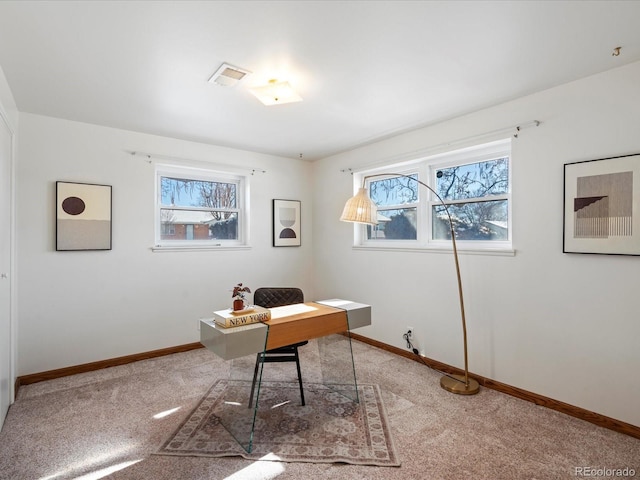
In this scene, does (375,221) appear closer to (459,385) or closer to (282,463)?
(459,385)

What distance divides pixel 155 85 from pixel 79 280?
6.58ft

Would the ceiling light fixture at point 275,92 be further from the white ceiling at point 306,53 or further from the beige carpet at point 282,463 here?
the beige carpet at point 282,463

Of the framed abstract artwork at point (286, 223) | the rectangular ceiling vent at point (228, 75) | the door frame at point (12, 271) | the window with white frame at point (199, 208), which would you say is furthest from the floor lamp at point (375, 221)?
the door frame at point (12, 271)

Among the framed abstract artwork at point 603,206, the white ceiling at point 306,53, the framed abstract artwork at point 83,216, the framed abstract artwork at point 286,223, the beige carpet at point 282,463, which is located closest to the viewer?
the white ceiling at point 306,53

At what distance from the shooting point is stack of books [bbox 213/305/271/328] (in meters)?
2.04

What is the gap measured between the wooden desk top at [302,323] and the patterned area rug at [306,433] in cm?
57

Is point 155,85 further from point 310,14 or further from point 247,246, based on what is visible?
point 247,246

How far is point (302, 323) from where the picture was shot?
2.28 meters

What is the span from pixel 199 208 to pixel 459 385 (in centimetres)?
328

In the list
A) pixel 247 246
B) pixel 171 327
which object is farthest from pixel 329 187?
pixel 171 327

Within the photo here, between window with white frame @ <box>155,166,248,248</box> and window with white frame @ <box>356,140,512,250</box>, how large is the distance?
1.70 metres

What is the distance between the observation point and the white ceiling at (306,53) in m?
1.67

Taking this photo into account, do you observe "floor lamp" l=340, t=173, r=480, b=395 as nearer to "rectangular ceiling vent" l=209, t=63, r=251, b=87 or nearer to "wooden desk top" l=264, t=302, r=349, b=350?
"wooden desk top" l=264, t=302, r=349, b=350

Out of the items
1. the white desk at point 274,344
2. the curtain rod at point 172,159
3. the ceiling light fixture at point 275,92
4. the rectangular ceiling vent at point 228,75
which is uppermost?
the rectangular ceiling vent at point 228,75
